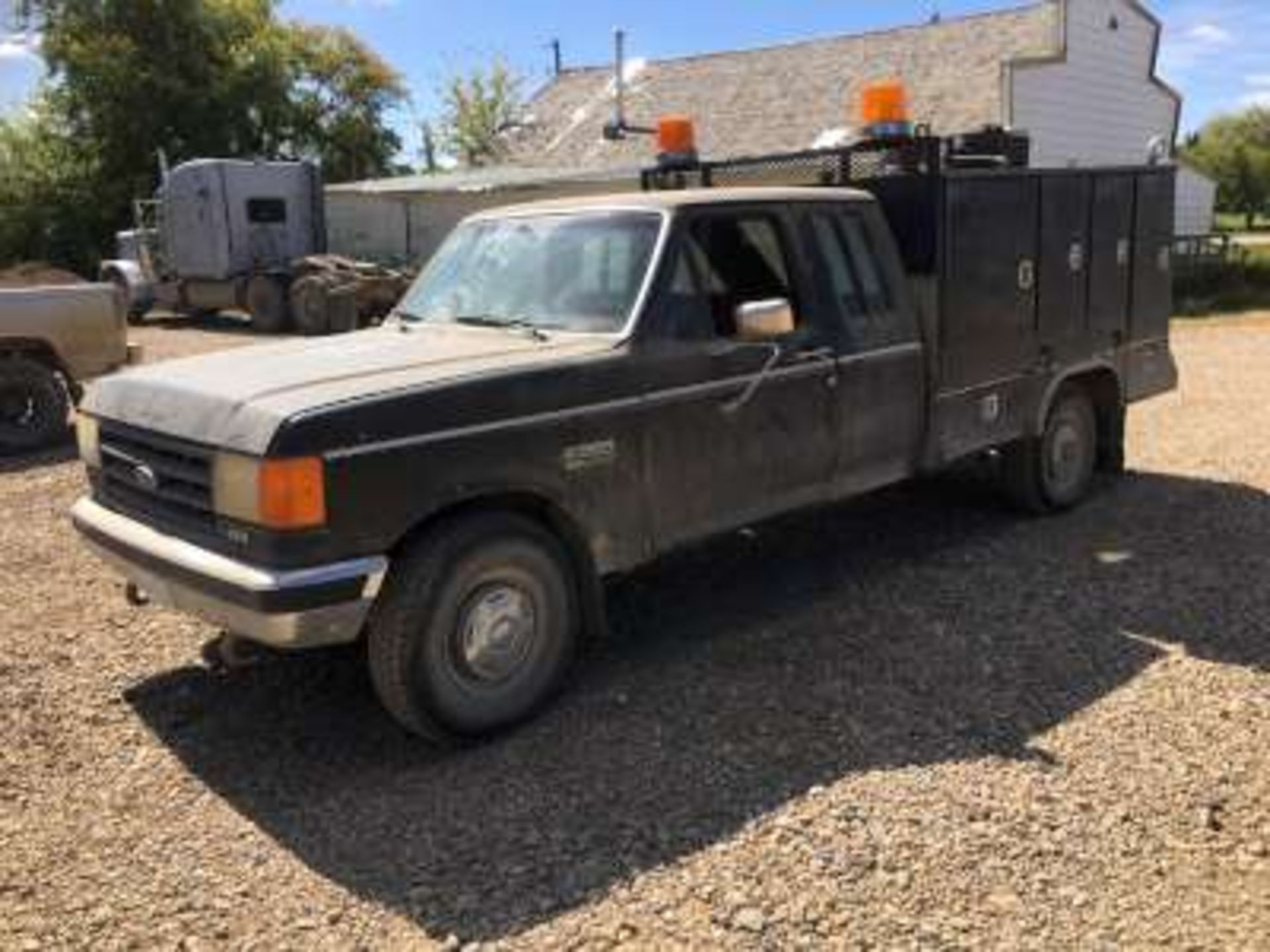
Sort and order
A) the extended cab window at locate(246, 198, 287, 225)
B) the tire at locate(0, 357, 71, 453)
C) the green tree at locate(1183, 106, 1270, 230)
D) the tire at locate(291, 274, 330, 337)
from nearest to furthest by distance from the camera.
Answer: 1. the tire at locate(0, 357, 71, 453)
2. the tire at locate(291, 274, 330, 337)
3. the extended cab window at locate(246, 198, 287, 225)
4. the green tree at locate(1183, 106, 1270, 230)

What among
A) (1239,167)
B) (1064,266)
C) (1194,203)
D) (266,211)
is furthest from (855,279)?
(1239,167)

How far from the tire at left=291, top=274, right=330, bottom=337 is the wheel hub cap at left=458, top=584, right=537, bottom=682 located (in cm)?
1724

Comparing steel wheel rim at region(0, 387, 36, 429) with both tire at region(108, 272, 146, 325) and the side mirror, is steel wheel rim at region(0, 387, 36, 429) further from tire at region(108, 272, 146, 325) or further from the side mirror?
tire at region(108, 272, 146, 325)

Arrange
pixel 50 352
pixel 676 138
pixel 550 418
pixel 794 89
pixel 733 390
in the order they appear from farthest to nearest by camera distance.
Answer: pixel 794 89, pixel 50 352, pixel 676 138, pixel 733 390, pixel 550 418

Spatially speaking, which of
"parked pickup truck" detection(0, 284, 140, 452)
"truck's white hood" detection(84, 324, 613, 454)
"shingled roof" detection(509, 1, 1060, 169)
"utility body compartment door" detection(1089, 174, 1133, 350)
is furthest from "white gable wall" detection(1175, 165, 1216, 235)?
"truck's white hood" detection(84, 324, 613, 454)

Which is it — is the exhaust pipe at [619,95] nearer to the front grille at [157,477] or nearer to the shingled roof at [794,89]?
the shingled roof at [794,89]

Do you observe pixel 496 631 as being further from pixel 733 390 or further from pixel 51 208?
pixel 51 208

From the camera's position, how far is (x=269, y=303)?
2317 cm

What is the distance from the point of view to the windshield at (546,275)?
18.1 ft

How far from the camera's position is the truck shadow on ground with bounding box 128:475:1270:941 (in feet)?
13.9

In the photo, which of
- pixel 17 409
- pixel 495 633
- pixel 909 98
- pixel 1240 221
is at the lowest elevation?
pixel 495 633

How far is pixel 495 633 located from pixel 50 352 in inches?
311

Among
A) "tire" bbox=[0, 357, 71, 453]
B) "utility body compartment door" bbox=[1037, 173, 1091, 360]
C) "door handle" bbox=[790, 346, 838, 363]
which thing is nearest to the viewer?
"door handle" bbox=[790, 346, 838, 363]

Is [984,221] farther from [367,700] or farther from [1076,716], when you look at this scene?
[367,700]
